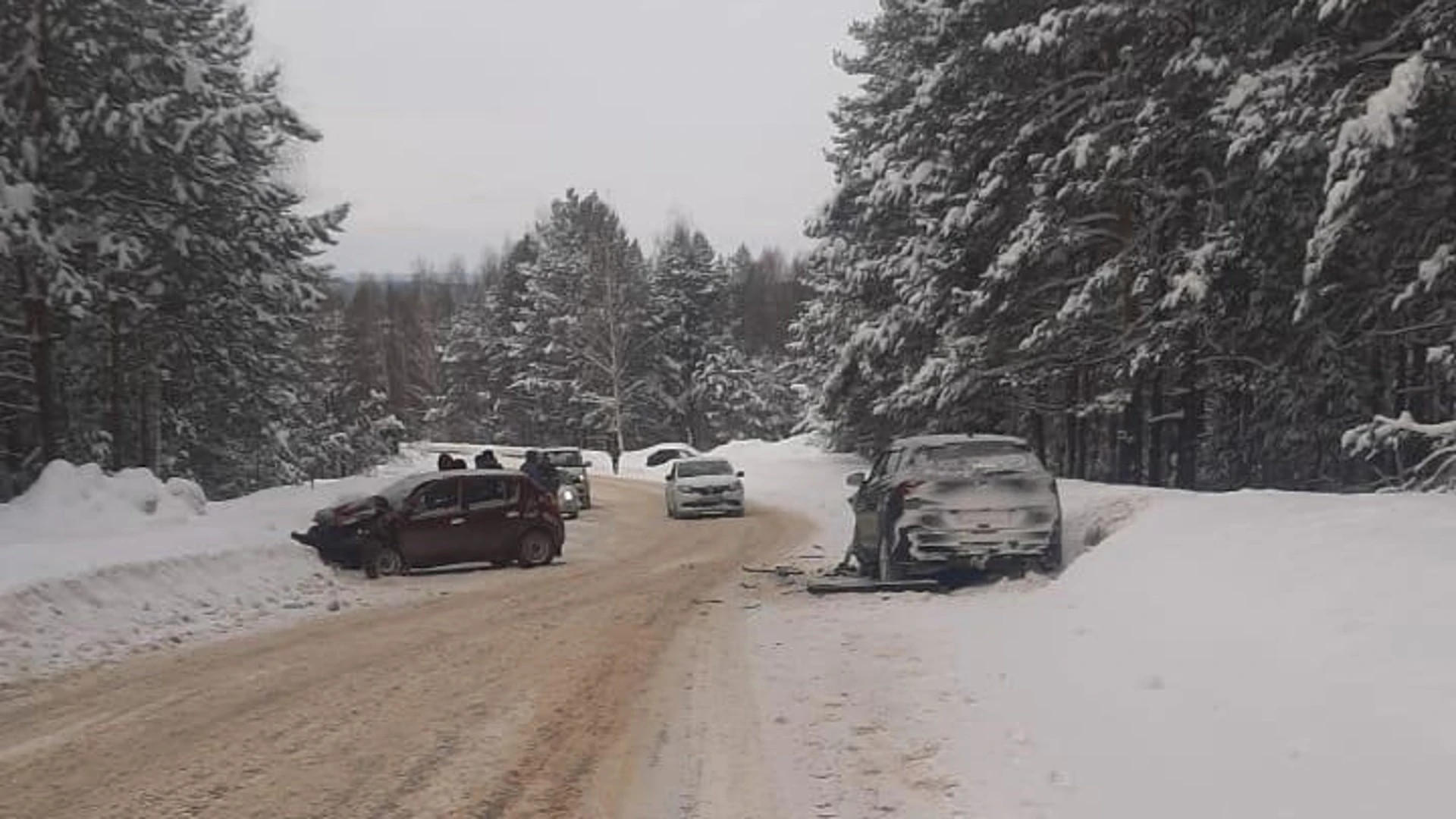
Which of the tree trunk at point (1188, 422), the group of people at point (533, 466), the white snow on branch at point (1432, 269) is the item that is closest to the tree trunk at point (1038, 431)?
the tree trunk at point (1188, 422)

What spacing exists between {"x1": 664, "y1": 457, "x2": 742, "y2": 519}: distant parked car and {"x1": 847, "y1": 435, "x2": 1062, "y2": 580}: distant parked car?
57.5 feet

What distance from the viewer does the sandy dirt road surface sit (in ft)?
20.6

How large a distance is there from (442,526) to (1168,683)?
13.6 m

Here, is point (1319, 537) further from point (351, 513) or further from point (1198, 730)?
point (351, 513)

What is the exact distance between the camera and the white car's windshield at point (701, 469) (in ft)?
105

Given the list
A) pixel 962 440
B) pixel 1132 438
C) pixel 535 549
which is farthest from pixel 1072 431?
pixel 962 440

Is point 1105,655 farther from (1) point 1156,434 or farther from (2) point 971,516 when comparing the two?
(1) point 1156,434

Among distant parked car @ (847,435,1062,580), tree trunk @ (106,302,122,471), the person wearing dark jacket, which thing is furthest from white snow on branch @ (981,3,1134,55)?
tree trunk @ (106,302,122,471)

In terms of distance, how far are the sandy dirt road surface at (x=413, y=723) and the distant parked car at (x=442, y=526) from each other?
463 centimetres

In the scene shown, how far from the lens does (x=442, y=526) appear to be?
18.8 metres

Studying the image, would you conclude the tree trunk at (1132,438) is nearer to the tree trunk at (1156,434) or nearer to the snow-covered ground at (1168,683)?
the tree trunk at (1156,434)

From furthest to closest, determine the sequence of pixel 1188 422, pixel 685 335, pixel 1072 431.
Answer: pixel 685 335 < pixel 1072 431 < pixel 1188 422

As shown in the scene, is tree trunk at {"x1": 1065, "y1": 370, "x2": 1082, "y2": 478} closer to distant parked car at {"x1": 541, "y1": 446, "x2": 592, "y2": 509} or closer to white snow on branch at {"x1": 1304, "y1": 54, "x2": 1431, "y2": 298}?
distant parked car at {"x1": 541, "y1": 446, "x2": 592, "y2": 509}

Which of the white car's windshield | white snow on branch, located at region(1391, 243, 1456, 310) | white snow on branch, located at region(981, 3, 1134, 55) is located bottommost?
the white car's windshield
